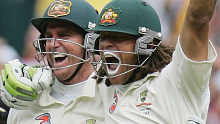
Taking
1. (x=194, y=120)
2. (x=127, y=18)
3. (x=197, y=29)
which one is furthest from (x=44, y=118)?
(x=197, y=29)

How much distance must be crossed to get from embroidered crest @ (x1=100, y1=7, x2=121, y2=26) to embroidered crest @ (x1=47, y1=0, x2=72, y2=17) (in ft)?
1.79

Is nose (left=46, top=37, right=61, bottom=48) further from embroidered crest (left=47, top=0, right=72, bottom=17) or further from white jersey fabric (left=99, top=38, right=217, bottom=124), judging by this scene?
white jersey fabric (left=99, top=38, right=217, bottom=124)

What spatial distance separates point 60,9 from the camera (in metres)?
3.55

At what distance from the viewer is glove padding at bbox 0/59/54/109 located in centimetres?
344

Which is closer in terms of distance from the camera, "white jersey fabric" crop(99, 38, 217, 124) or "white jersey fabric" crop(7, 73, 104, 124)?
"white jersey fabric" crop(99, 38, 217, 124)

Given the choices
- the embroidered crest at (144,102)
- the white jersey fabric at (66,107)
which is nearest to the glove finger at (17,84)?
the white jersey fabric at (66,107)

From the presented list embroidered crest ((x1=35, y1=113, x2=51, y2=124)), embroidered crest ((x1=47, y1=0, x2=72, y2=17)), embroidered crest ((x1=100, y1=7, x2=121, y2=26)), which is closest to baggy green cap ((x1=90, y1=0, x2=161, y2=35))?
embroidered crest ((x1=100, y1=7, x2=121, y2=26))

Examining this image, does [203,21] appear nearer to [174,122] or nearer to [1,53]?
[174,122]

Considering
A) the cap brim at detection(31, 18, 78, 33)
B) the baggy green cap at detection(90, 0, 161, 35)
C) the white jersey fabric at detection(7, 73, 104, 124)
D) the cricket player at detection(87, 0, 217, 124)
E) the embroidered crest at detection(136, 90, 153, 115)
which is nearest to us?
the cricket player at detection(87, 0, 217, 124)

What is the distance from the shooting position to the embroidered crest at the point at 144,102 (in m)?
2.85

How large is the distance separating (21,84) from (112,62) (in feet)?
2.29

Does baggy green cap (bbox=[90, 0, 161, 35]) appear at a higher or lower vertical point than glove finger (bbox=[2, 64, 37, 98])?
higher

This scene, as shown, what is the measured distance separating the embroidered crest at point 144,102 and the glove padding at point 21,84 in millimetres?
802

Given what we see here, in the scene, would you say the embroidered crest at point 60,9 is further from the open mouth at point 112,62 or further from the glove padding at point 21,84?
the open mouth at point 112,62
